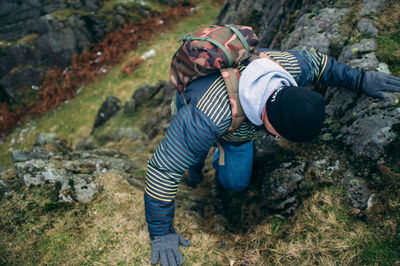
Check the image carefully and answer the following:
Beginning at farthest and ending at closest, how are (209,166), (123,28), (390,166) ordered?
(123,28), (209,166), (390,166)

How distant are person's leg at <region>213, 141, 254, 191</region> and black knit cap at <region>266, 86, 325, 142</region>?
1407 millimetres

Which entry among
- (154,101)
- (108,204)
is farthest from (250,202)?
(154,101)

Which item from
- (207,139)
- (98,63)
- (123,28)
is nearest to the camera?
(207,139)

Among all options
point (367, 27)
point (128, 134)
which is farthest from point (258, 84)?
point (128, 134)

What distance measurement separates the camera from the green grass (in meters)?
13.1

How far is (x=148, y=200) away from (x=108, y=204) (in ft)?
4.15

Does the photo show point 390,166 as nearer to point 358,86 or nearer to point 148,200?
point 358,86

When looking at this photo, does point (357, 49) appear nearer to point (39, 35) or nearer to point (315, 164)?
point (315, 164)

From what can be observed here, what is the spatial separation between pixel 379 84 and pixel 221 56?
2.41m

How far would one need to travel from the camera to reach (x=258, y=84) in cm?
290

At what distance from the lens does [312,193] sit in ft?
12.1

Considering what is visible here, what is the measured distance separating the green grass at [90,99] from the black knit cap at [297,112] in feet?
37.5

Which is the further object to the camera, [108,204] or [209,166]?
[209,166]

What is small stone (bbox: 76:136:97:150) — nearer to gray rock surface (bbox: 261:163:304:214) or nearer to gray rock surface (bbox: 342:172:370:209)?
gray rock surface (bbox: 261:163:304:214)
